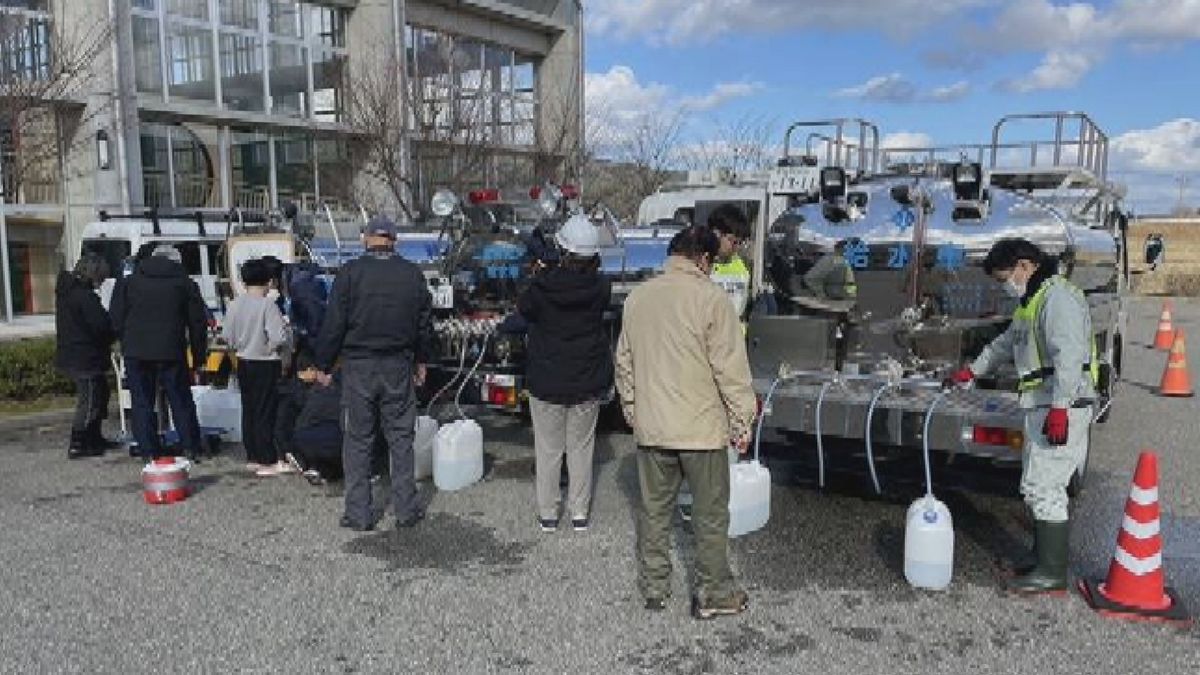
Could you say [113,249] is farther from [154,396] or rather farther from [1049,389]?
[1049,389]

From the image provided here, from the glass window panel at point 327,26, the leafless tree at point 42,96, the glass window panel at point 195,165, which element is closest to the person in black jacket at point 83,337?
the leafless tree at point 42,96

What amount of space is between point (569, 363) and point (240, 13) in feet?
51.7

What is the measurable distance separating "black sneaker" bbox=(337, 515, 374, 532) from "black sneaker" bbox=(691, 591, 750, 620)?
A: 7.23 ft

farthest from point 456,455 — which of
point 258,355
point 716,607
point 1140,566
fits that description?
point 1140,566

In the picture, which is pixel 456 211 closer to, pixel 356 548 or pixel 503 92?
pixel 356 548

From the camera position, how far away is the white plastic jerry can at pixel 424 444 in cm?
670

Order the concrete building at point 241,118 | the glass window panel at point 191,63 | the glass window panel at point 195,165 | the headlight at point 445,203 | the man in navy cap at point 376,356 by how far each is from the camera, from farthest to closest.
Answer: the glass window panel at point 195,165 < the glass window panel at point 191,63 < the concrete building at point 241,118 < the headlight at point 445,203 < the man in navy cap at point 376,356

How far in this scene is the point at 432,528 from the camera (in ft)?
18.8

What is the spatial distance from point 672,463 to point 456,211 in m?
4.84

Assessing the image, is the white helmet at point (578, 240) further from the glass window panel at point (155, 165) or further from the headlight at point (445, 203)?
the glass window panel at point (155, 165)

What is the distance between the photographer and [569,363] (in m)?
5.45

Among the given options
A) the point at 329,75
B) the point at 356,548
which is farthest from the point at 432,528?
the point at 329,75

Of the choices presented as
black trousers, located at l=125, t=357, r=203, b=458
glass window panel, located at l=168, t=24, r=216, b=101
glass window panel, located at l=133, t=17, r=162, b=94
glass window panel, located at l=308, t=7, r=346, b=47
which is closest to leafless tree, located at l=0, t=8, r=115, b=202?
glass window panel, located at l=133, t=17, r=162, b=94

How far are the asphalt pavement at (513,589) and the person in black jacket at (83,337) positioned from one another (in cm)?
85
